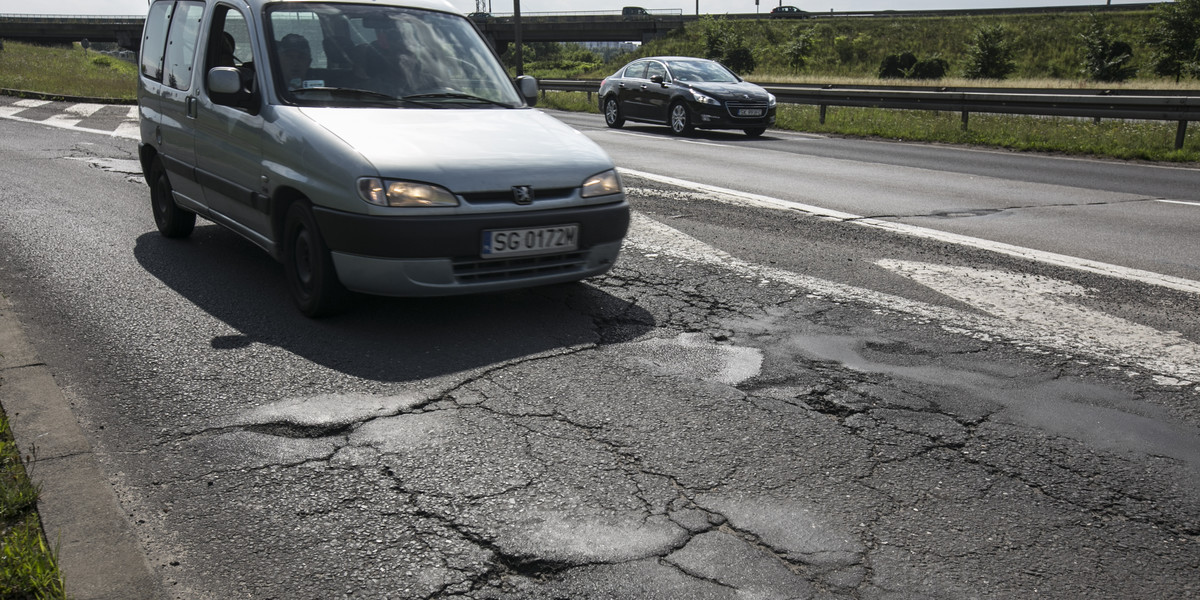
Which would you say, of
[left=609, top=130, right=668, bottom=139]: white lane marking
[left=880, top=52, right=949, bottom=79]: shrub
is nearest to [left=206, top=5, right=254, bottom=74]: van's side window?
[left=609, top=130, right=668, bottom=139]: white lane marking

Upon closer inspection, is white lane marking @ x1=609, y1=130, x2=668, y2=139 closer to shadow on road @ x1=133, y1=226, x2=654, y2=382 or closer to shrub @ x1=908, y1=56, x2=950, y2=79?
shadow on road @ x1=133, y1=226, x2=654, y2=382

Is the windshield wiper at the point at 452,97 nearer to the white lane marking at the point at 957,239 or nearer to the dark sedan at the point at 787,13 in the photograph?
the white lane marking at the point at 957,239

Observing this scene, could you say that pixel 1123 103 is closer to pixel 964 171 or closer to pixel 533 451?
pixel 964 171

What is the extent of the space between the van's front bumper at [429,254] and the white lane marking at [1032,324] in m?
1.62

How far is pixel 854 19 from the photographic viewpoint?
7106cm

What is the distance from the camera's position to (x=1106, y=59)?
43188mm

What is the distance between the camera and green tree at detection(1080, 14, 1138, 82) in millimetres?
42406

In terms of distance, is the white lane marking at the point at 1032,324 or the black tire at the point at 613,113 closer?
the white lane marking at the point at 1032,324

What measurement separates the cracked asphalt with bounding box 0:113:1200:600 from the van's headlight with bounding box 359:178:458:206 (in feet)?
2.29

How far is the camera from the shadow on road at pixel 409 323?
4617 mm

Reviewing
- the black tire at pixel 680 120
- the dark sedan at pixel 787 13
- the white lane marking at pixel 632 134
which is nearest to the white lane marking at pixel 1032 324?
the white lane marking at pixel 632 134

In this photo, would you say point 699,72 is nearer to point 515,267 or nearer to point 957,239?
point 957,239

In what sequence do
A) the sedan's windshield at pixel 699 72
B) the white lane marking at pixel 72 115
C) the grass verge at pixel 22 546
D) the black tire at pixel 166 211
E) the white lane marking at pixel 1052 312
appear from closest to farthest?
the grass verge at pixel 22 546
the white lane marking at pixel 1052 312
the black tire at pixel 166 211
the white lane marking at pixel 72 115
the sedan's windshield at pixel 699 72

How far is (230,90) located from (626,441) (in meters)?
3.16
